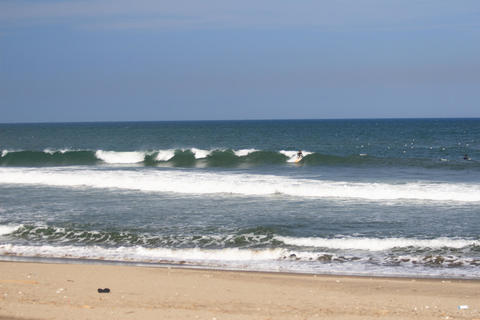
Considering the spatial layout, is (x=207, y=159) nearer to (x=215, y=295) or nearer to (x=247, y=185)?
(x=247, y=185)

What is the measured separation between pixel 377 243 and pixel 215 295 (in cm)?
493

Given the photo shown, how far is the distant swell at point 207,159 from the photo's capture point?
1232 inches

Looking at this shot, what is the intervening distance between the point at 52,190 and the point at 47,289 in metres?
13.4

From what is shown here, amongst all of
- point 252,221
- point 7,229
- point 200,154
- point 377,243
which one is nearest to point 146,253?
point 252,221

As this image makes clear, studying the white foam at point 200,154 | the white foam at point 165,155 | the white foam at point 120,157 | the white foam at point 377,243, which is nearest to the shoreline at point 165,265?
the white foam at point 377,243

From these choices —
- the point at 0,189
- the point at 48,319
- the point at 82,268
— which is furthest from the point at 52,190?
the point at 48,319

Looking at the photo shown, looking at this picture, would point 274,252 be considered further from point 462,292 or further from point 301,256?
point 462,292

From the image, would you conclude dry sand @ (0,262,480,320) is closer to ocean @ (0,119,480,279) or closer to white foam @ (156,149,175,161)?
ocean @ (0,119,480,279)

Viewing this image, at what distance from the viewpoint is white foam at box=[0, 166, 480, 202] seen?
18266 millimetres

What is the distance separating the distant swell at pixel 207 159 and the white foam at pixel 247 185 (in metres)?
8.98

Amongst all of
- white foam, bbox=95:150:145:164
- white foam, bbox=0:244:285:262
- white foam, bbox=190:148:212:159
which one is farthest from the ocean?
white foam, bbox=95:150:145:164

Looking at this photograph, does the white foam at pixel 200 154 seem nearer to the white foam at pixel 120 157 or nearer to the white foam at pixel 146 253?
the white foam at pixel 120 157

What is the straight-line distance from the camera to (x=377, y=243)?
1154 cm

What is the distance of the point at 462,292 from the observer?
26.7 ft
